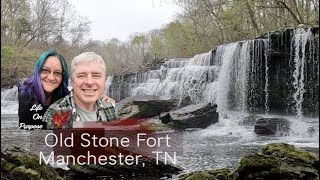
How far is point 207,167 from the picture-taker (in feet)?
16.6

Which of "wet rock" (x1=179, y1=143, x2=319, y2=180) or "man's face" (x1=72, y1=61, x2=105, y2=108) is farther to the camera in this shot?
"wet rock" (x1=179, y1=143, x2=319, y2=180)

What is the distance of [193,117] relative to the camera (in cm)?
→ 897

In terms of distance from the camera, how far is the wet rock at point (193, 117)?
884cm

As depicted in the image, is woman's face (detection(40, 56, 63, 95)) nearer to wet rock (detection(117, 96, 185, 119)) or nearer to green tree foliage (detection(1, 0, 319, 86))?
green tree foliage (detection(1, 0, 319, 86))

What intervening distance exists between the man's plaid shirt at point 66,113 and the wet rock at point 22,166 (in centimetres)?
106

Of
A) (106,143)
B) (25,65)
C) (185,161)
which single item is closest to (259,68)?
(185,161)

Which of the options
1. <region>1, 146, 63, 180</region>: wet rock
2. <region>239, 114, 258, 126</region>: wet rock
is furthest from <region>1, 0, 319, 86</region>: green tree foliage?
<region>239, 114, 258, 126</region>: wet rock

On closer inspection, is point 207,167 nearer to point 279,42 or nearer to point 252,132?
point 252,132

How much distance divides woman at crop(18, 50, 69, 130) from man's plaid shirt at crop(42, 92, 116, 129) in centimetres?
3

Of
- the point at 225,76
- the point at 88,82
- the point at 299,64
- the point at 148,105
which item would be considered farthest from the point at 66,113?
the point at 225,76

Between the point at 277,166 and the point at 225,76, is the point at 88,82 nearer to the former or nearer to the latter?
the point at 277,166

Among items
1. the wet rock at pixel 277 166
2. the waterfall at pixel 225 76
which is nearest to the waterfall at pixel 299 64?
the waterfall at pixel 225 76

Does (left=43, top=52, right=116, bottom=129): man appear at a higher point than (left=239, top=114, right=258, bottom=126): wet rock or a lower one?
higher

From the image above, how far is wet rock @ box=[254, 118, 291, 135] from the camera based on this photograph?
316 inches
